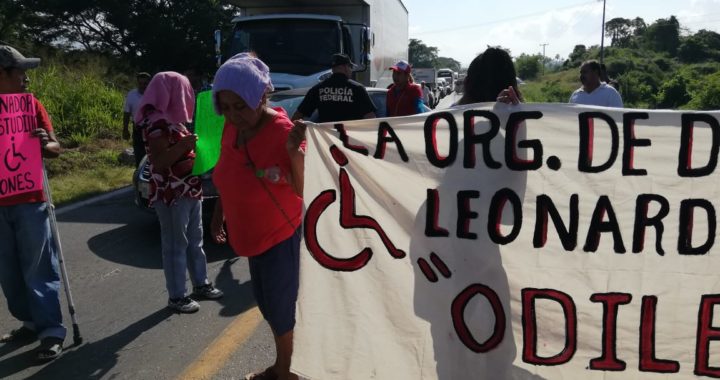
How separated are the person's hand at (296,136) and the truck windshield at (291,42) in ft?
28.9

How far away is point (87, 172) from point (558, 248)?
970cm

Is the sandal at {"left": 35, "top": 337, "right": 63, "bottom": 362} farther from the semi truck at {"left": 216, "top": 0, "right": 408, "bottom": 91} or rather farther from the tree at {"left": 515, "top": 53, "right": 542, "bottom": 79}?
the tree at {"left": 515, "top": 53, "right": 542, "bottom": 79}

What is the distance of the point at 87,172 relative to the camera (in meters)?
10.9

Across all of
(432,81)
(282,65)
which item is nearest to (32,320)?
(282,65)

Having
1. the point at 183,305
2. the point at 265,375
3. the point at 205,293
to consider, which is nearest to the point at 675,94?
the point at 205,293

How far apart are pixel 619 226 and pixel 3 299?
4.51 metres

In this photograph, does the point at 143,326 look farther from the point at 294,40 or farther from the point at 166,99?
the point at 294,40

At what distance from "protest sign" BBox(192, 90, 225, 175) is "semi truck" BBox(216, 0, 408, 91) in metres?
6.68

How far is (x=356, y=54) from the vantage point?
41.5 feet

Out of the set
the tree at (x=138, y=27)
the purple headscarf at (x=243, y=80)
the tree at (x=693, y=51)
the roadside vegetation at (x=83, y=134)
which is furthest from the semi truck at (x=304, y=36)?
the tree at (x=693, y=51)

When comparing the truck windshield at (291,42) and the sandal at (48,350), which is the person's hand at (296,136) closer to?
the sandal at (48,350)

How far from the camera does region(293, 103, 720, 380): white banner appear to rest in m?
2.84

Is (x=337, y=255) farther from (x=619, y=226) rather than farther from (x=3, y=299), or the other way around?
(x=3, y=299)

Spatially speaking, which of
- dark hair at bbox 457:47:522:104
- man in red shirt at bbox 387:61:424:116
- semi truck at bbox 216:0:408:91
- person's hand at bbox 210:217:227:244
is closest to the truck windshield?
semi truck at bbox 216:0:408:91
